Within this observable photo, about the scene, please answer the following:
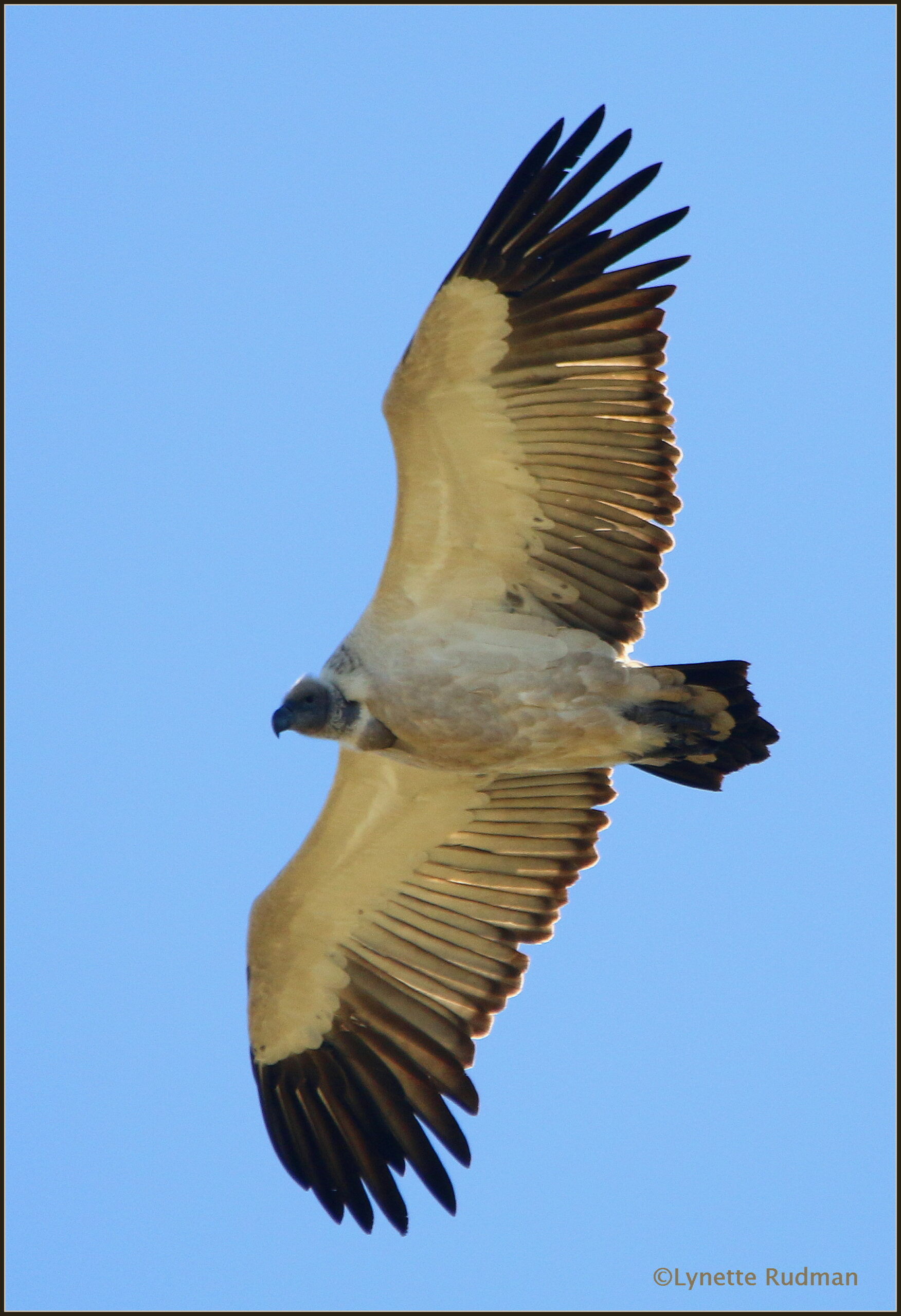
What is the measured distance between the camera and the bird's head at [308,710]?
8.38m

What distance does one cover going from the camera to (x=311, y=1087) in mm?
9070

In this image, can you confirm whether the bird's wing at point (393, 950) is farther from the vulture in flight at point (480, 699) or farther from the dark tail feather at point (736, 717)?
the dark tail feather at point (736, 717)

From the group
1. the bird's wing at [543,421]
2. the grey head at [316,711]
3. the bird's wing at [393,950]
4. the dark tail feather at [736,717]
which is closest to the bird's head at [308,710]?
the grey head at [316,711]

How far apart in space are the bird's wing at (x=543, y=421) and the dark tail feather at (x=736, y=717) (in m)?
0.46

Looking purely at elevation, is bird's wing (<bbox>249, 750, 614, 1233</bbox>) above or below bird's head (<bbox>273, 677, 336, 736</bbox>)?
below

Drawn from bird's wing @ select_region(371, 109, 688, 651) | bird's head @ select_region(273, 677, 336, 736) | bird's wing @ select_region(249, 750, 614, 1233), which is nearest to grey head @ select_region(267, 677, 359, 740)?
bird's head @ select_region(273, 677, 336, 736)

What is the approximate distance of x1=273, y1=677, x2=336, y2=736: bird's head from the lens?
27.5 feet

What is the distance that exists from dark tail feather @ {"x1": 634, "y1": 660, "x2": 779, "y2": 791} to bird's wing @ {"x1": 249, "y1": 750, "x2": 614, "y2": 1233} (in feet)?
3.46

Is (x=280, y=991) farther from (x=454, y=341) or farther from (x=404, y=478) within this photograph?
(x=454, y=341)

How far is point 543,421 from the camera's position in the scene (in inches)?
326

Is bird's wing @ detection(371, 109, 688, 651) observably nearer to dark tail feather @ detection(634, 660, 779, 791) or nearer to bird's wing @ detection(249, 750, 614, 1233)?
dark tail feather @ detection(634, 660, 779, 791)

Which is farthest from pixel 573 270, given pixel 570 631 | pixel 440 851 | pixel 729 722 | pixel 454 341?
pixel 440 851

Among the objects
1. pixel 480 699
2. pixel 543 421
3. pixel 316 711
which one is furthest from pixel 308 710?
pixel 543 421

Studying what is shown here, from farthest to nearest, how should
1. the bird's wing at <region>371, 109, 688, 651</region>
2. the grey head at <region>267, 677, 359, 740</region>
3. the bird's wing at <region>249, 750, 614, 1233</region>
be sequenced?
the bird's wing at <region>249, 750, 614, 1233</region>, the grey head at <region>267, 677, 359, 740</region>, the bird's wing at <region>371, 109, 688, 651</region>
